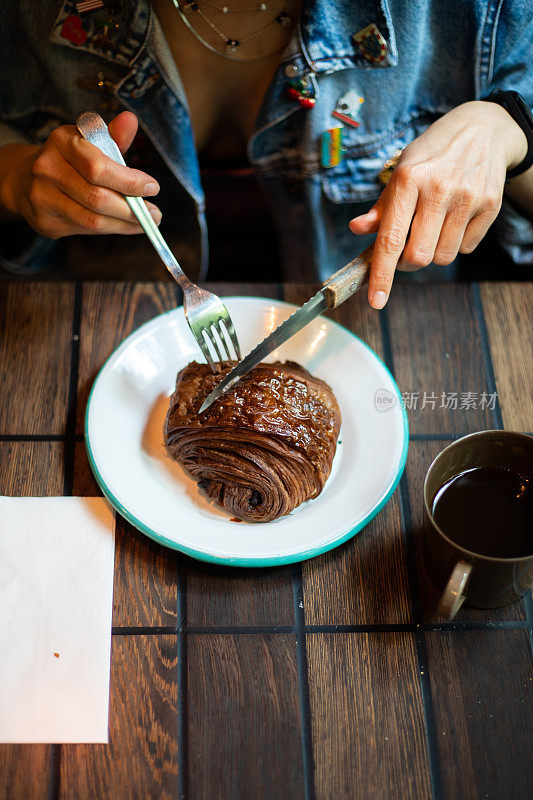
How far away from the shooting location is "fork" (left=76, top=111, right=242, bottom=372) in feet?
4.00

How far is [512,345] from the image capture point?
138 centimetres

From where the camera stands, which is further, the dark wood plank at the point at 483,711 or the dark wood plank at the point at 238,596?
the dark wood plank at the point at 238,596

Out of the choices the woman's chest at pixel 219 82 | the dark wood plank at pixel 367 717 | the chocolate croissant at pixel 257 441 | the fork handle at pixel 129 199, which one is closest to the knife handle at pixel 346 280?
the chocolate croissant at pixel 257 441

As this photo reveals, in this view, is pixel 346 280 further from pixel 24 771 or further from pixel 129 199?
pixel 24 771

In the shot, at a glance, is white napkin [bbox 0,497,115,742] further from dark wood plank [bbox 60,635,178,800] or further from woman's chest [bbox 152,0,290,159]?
woman's chest [bbox 152,0,290,159]

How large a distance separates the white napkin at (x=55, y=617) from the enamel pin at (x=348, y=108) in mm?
1052

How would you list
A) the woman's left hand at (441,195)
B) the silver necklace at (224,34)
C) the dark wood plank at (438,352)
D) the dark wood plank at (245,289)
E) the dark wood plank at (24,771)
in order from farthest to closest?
1. the silver necklace at (224,34)
2. the dark wood plank at (245,289)
3. the dark wood plank at (438,352)
4. the woman's left hand at (441,195)
5. the dark wood plank at (24,771)

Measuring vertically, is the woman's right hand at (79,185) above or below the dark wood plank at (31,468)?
above

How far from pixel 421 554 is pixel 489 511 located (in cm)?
16

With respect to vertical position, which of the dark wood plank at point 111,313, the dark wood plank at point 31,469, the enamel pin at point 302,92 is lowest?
the dark wood plank at point 31,469

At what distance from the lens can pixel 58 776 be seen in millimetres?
944

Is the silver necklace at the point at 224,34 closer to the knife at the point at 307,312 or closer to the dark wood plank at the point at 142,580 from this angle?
the knife at the point at 307,312

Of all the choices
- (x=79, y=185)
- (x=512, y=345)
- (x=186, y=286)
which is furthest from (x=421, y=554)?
(x=79, y=185)

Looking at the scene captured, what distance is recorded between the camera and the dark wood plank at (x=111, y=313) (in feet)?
4.40
